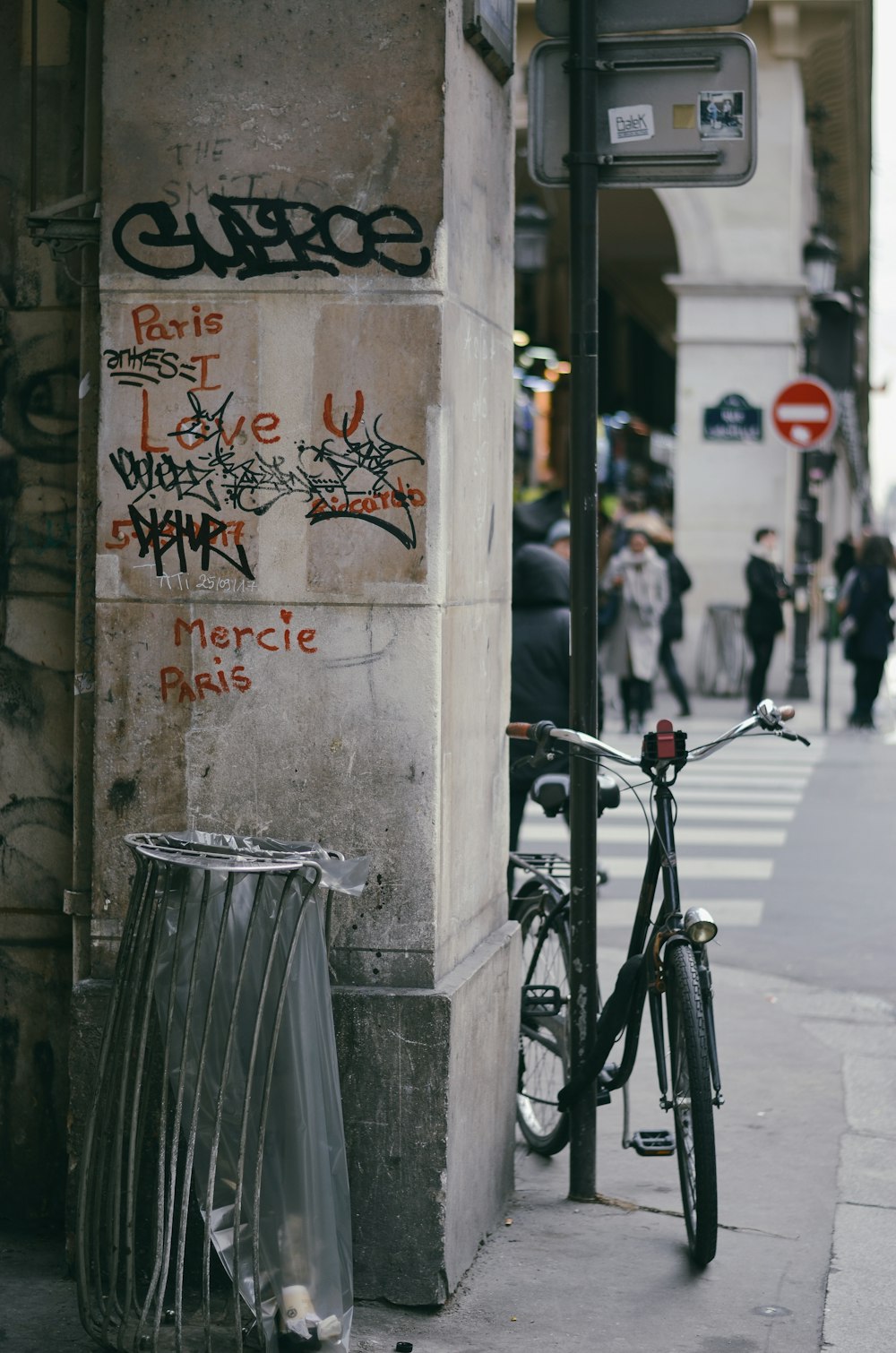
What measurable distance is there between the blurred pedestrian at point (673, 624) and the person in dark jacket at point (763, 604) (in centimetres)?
68

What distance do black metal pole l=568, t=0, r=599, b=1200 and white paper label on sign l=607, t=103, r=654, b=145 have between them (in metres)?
0.09

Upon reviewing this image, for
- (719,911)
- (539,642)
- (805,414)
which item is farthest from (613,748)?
(805,414)

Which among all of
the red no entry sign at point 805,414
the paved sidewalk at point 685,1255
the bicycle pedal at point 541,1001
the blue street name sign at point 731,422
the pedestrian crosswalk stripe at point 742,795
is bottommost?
the paved sidewalk at point 685,1255

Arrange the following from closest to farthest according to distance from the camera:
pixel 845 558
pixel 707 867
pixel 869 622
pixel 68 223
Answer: pixel 68 223 < pixel 707 867 < pixel 869 622 < pixel 845 558

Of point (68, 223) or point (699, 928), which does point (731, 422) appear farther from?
point (68, 223)

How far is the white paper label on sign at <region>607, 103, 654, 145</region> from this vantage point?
4785mm

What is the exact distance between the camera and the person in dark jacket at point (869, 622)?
57.3 feet

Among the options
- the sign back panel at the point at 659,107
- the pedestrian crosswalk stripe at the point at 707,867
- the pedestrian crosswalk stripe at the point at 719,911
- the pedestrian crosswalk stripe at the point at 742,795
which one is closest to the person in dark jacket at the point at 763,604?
the pedestrian crosswalk stripe at the point at 742,795

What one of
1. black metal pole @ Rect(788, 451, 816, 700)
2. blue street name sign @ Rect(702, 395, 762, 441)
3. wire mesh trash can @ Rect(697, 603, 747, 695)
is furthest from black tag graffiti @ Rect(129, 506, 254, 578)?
blue street name sign @ Rect(702, 395, 762, 441)

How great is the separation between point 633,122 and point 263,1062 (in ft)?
8.69

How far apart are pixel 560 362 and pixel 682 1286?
94.9ft

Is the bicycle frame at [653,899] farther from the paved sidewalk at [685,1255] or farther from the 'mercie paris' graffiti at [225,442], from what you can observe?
the 'mercie paris' graffiti at [225,442]

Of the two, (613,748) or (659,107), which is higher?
(659,107)

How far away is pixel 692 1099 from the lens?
422 centimetres
